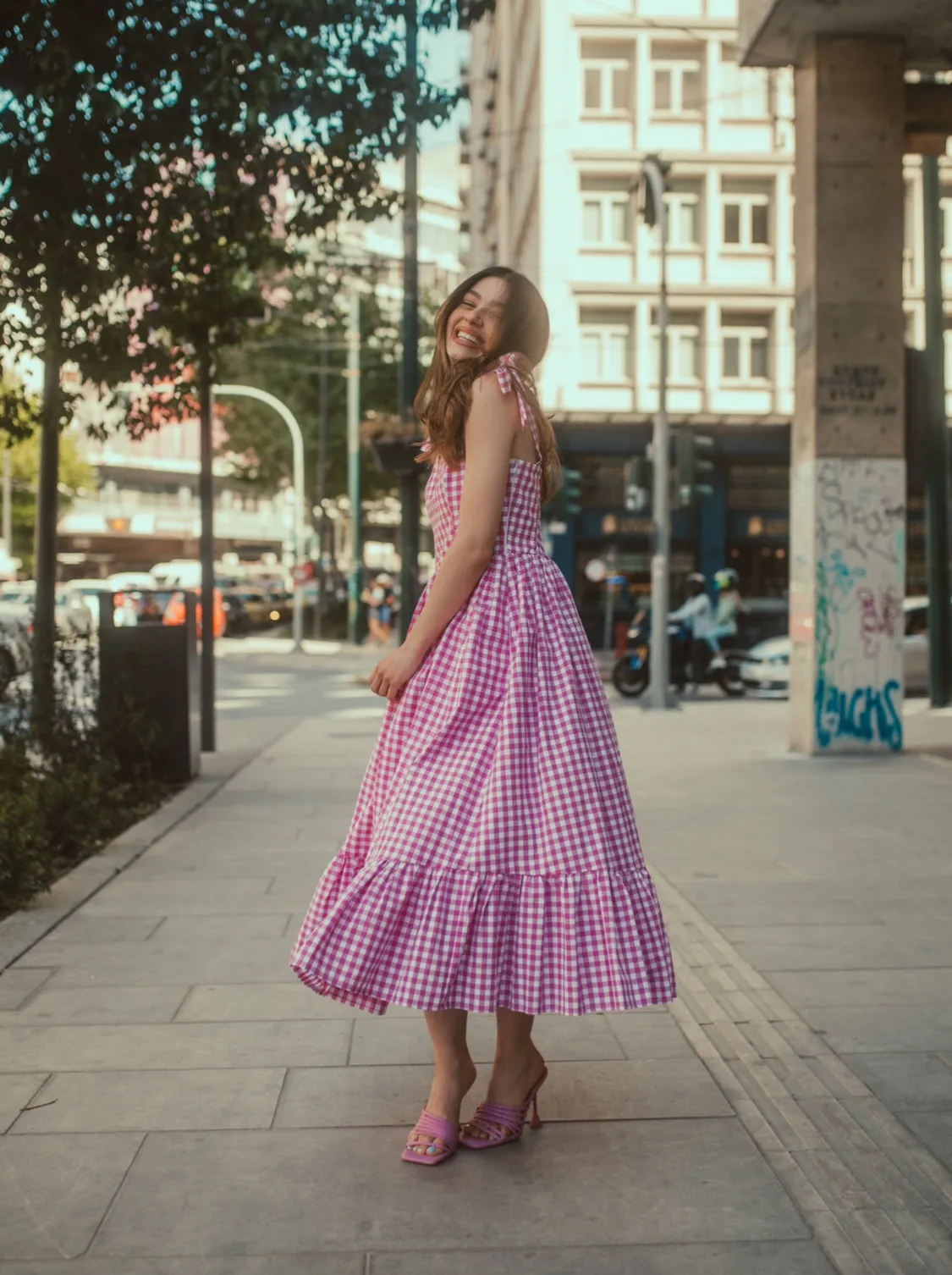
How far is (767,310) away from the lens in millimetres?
36312

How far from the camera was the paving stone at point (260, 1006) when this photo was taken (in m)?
4.89

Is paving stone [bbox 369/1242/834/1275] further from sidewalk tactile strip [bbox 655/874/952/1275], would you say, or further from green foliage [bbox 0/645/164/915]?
green foliage [bbox 0/645/164/915]

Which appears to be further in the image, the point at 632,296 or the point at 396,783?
the point at 632,296

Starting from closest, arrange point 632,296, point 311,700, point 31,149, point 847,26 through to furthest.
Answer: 1. point 31,149
2. point 847,26
3. point 311,700
4. point 632,296

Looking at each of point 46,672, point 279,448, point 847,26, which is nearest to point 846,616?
point 847,26

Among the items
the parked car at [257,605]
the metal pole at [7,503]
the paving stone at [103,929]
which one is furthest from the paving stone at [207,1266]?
the metal pole at [7,503]

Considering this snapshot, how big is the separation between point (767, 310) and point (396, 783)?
34.0m

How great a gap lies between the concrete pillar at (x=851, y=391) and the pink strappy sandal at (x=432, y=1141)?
31.3ft

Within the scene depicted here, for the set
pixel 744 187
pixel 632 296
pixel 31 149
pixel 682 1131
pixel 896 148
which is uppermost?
pixel 744 187

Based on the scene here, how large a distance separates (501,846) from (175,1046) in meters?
1.48

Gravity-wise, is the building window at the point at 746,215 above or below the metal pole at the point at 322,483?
above

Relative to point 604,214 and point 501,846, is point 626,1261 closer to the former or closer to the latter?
point 501,846

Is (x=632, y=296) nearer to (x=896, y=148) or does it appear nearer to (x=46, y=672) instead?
(x=896, y=148)

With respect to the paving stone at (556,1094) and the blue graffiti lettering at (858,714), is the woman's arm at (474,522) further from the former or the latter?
the blue graffiti lettering at (858,714)
